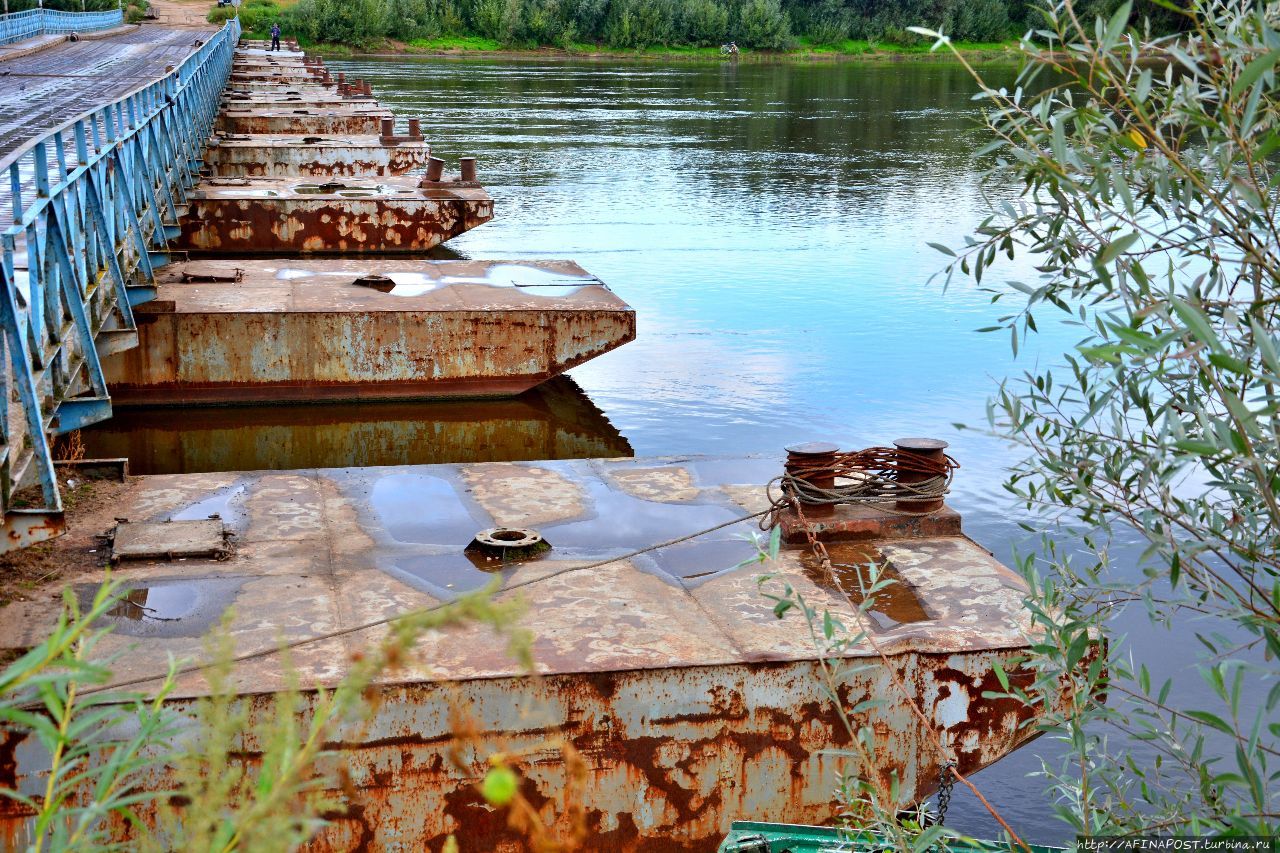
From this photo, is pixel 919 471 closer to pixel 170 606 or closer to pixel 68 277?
pixel 170 606

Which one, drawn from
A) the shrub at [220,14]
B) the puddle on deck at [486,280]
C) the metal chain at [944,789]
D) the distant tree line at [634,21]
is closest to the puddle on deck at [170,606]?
the metal chain at [944,789]

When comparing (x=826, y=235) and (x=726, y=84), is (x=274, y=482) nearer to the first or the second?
(x=826, y=235)

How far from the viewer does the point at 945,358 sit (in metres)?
15.1

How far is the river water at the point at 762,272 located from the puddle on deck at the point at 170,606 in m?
3.47

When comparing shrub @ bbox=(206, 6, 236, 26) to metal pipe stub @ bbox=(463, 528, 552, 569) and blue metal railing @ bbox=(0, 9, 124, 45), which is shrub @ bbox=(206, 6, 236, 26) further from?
metal pipe stub @ bbox=(463, 528, 552, 569)

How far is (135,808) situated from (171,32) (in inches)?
2293

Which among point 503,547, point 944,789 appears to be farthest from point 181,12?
point 944,789

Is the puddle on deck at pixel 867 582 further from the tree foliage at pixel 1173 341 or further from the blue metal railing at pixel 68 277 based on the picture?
the blue metal railing at pixel 68 277

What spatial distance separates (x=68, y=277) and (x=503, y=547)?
9.45ft

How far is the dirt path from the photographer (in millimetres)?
67875

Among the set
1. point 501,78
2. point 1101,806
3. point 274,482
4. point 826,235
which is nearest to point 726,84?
point 501,78

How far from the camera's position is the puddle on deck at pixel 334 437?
11883 millimetres

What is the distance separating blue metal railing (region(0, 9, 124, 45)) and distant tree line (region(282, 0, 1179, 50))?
11.0 meters

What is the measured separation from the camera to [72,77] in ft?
96.8
